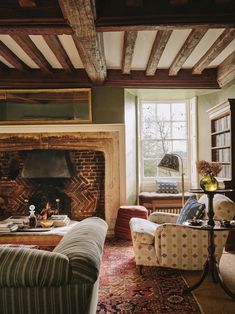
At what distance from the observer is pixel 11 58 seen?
457 centimetres

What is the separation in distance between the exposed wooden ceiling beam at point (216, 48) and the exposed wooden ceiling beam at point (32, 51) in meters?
2.21

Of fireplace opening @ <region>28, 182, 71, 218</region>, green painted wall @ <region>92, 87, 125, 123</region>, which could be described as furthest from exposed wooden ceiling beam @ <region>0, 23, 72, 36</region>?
fireplace opening @ <region>28, 182, 71, 218</region>

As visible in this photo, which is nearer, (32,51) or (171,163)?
(32,51)

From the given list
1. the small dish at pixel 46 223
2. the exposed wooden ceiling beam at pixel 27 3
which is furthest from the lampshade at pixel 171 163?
the exposed wooden ceiling beam at pixel 27 3

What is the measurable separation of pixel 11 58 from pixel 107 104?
5.60ft

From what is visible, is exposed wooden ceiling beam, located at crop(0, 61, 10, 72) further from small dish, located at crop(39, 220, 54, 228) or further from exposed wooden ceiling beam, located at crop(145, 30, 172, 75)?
small dish, located at crop(39, 220, 54, 228)

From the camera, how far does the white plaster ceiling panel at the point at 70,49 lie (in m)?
3.90

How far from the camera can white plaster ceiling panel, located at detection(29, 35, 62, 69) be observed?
3.92 meters

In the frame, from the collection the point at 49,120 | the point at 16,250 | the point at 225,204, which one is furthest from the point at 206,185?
the point at 49,120

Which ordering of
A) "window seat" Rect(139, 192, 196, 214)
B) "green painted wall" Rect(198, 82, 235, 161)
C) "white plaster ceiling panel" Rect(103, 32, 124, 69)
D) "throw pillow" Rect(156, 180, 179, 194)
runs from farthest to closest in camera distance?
"throw pillow" Rect(156, 180, 179, 194) < "green painted wall" Rect(198, 82, 235, 161) < "window seat" Rect(139, 192, 196, 214) < "white plaster ceiling panel" Rect(103, 32, 124, 69)

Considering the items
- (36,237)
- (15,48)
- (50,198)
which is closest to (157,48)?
(15,48)

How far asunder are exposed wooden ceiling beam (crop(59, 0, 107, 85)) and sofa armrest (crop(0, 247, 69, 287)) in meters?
1.93

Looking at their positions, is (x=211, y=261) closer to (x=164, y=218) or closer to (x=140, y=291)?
(x=140, y=291)

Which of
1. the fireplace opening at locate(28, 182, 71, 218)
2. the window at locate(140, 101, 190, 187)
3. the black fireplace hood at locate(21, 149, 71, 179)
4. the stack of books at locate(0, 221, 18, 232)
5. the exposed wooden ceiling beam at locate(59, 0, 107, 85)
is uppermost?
the exposed wooden ceiling beam at locate(59, 0, 107, 85)
